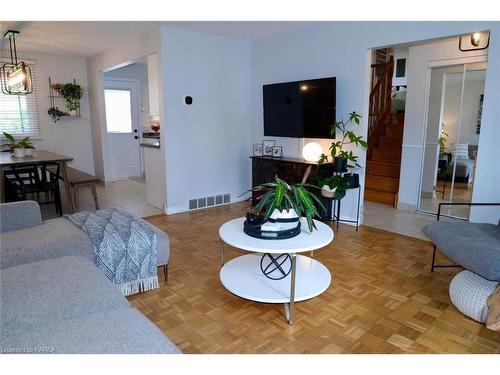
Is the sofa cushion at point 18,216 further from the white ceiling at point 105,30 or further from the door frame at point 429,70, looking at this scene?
the door frame at point 429,70

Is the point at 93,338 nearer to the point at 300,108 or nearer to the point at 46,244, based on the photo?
the point at 46,244

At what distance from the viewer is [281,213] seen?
232 centimetres

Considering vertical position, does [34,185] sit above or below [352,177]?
below

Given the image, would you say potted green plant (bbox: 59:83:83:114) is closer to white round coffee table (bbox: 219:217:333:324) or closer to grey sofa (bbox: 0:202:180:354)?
grey sofa (bbox: 0:202:180:354)

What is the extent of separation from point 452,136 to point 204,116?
3.27 m

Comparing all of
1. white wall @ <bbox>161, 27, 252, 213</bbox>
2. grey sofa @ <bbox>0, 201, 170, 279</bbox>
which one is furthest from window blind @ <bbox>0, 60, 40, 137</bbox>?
grey sofa @ <bbox>0, 201, 170, 279</bbox>

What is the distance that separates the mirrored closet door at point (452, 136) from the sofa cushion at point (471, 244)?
1.80 meters

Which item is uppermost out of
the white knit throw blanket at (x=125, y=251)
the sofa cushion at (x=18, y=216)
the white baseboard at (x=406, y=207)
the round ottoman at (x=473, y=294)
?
the sofa cushion at (x=18, y=216)

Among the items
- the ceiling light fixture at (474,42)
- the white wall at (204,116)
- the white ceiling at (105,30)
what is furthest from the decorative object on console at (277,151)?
the ceiling light fixture at (474,42)

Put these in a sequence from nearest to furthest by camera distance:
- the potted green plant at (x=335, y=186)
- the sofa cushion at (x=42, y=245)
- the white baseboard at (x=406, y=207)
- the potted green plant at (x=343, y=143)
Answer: the sofa cushion at (x=42, y=245)
the potted green plant at (x=335, y=186)
the potted green plant at (x=343, y=143)
the white baseboard at (x=406, y=207)

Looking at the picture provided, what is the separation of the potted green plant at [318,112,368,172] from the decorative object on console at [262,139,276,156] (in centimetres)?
109

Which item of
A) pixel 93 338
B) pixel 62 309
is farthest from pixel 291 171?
pixel 93 338

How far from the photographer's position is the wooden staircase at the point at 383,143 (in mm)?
5418
